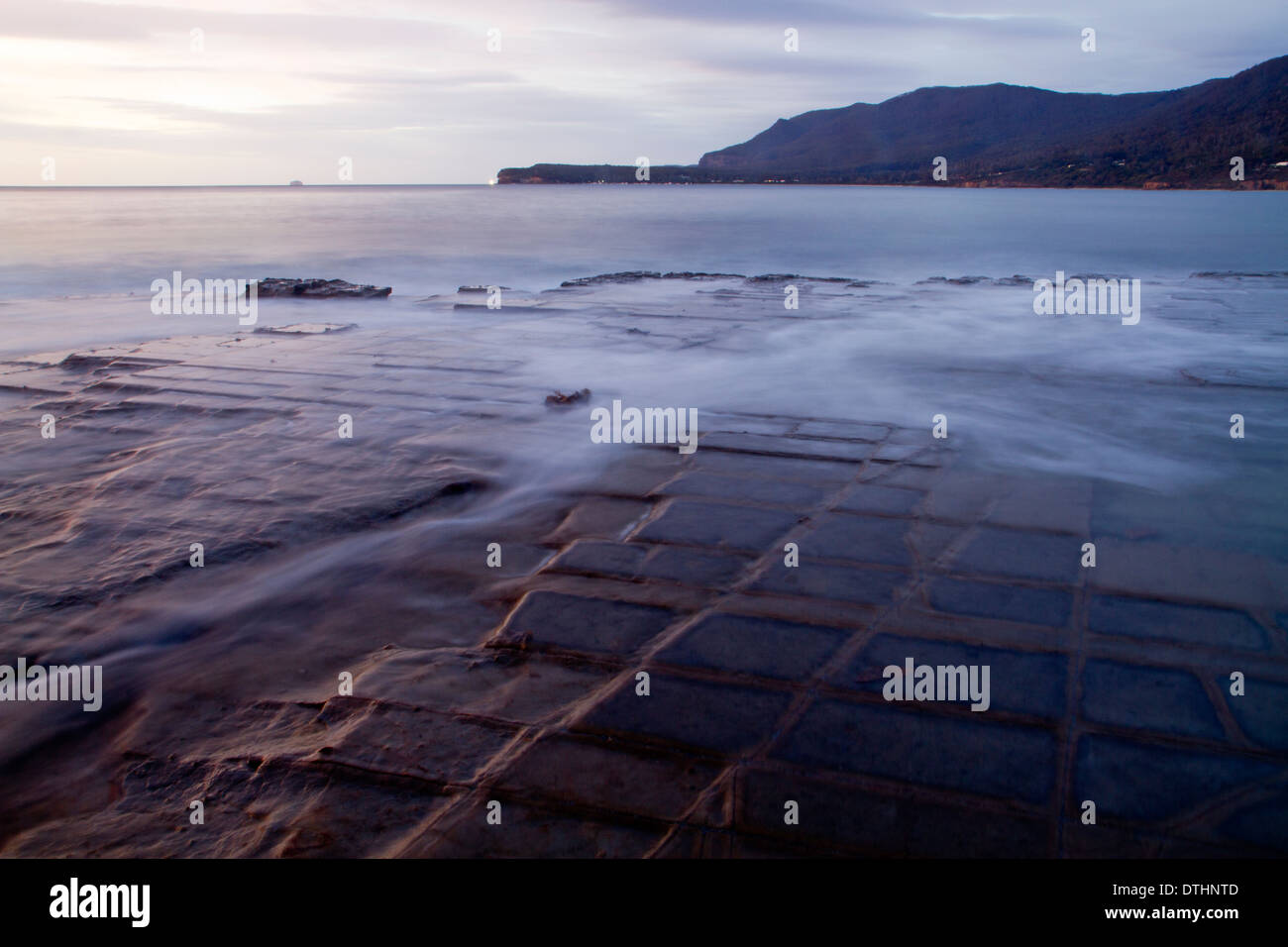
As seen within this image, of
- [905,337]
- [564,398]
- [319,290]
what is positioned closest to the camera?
[564,398]

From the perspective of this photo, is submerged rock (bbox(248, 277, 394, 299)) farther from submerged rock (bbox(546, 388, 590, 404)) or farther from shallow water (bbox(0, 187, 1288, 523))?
submerged rock (bbox(546, 388, 590, 404))

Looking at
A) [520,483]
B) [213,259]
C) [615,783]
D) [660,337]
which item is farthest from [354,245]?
[615,783]

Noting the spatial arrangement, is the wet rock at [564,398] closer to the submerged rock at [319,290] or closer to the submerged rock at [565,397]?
the submerged rock at [565,397]

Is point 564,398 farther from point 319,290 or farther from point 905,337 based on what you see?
point 319,290

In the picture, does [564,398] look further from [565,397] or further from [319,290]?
[319,290]

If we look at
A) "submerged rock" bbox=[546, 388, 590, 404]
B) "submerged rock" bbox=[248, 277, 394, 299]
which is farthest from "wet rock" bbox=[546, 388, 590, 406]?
"submerged rock" bbox=[248, 277, 394, 299]

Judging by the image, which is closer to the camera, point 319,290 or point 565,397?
point 565,397

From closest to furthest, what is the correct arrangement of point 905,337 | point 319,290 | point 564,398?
point 564,398, point 905,337, point 319,290

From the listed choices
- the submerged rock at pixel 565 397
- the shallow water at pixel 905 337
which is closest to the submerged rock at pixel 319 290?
the shallow water at pixel 905 337

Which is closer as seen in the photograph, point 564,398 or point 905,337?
point 564,398

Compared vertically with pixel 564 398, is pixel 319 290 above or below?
above

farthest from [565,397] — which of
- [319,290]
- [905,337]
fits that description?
[319,290]
